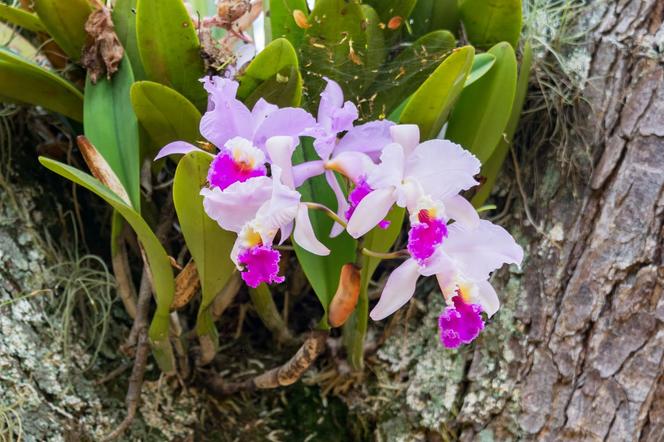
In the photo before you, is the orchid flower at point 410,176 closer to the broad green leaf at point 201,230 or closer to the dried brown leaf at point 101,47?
the broad green leaf at point 201,230

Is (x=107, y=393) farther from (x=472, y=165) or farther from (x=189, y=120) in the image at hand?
(x=472, y=165)

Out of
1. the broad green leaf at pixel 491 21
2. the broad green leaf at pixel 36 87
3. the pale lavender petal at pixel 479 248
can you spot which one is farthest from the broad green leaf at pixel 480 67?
the broad green leaf at pixel 36 87

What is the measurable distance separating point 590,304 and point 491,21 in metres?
0.47

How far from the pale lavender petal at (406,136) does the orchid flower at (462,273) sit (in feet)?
0.35

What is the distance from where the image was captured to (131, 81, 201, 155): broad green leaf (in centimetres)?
92

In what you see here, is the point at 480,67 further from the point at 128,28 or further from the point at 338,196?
the point at 128,28

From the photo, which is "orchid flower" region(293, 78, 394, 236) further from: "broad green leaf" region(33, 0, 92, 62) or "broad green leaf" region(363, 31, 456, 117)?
"broad green leaf" region(33, 0, 92, 62)

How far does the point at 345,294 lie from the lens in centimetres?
92

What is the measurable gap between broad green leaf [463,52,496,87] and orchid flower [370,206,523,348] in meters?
0.23

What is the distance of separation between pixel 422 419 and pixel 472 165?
51 centimetres

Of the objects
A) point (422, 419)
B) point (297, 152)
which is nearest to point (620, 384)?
point (422, 419)

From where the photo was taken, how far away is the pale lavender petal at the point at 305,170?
34.0 inches

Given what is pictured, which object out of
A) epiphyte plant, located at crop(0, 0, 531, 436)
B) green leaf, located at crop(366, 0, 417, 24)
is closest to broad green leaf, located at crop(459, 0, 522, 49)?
epiphyte plant, located at crop(0, 0, 531, 436)

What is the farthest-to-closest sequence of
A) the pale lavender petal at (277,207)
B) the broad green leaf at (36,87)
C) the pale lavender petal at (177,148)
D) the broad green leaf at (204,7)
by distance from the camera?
the broad green leaf at (204,7) → the broad green leaf at (36,87) → the pale lavender petal at (177,148) → the pale lavender petal at (277,207)
